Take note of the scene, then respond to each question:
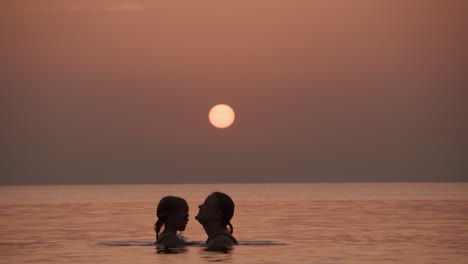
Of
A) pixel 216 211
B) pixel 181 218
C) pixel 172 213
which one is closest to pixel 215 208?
pixel 216 211

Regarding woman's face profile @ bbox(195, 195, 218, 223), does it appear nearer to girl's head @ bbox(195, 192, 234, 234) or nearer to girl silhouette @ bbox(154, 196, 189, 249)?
girl's head @ bbox(195, 192, 234, 234)

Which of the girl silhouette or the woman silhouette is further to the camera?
the woman silhouette

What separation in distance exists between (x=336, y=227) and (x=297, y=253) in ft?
46.4

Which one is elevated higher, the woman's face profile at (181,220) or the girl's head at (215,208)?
the girl's head at (215,208)

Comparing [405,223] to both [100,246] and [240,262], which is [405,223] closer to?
[100,246]

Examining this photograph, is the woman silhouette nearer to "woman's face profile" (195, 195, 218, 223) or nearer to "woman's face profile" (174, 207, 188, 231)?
"woman's face profile" (195, 195, 218, 223)

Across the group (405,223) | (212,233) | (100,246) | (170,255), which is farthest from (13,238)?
(405,223)

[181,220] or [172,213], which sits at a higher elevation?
[172,213]

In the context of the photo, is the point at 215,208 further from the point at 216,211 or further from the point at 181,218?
the point at 181,218

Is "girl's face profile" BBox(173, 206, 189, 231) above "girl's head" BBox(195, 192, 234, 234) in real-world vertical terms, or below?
below

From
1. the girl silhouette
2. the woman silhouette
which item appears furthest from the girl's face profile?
A: the woman silhouette

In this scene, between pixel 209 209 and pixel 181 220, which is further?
pixel 181 220

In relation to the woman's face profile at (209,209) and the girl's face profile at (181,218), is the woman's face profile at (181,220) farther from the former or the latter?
the woman's face profile at (209,209)

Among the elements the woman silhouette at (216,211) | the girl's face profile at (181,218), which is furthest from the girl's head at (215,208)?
the girl's face profile at (181,218)
